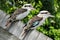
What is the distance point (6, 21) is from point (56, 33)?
6.67 feet

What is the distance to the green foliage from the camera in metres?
7.02

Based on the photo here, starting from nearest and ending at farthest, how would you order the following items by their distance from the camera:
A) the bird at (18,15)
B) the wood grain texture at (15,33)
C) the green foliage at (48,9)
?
the wood grain texture at (15,33) < the green foliage at (48,9) < the bird at (18,15)

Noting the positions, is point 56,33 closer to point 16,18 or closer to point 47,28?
point 47,28

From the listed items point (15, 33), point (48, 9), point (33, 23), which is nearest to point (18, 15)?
point (15, 33)

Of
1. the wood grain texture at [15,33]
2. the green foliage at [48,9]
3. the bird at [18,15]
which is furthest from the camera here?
the bird at [18,15]

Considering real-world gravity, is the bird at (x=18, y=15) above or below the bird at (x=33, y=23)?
above

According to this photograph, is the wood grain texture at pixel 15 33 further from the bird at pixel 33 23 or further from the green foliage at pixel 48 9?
the green foliage at pixel 48 9

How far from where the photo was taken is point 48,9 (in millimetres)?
8328

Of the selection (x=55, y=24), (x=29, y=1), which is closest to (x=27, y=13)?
(x=55, y=24)

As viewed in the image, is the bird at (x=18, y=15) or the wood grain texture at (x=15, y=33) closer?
the wood grain texture at (x=15, y=33)

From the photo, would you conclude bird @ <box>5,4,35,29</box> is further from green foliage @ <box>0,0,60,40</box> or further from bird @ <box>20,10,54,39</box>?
bird @ <box>20,10,54,39</box>

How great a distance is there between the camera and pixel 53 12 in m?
8.27

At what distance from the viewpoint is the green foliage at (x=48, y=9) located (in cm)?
702

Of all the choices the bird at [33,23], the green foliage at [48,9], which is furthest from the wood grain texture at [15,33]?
the green foliage at [48,9]
